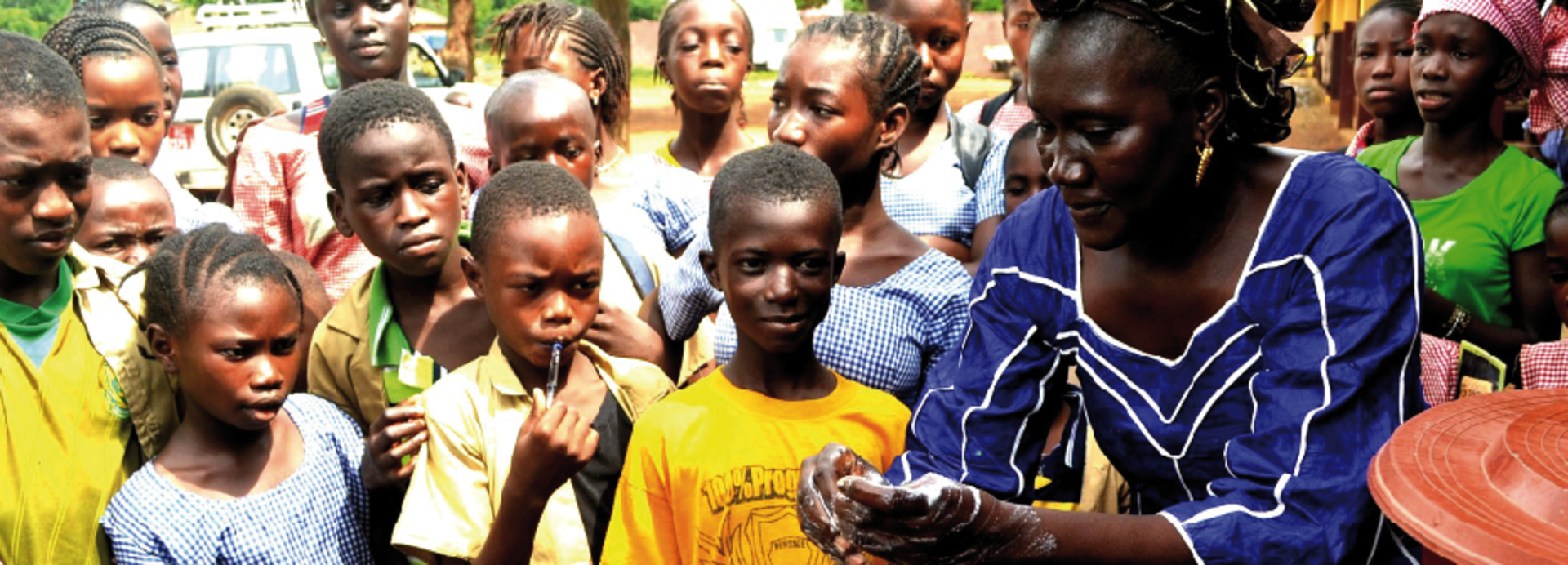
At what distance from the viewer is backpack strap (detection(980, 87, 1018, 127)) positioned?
557 cm

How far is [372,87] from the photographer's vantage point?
3.46m

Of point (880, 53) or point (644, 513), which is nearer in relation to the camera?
point (644, 513)

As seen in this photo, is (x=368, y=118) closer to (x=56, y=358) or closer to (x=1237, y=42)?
(x=56, y=358)

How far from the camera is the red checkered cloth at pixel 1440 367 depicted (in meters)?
3.55

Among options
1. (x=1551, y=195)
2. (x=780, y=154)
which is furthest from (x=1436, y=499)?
(x=1551, y=195)

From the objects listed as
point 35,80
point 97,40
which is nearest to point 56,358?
point 35,80

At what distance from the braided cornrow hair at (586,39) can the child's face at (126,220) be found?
1.64 metres

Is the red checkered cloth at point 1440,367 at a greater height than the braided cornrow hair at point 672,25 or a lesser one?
lesser

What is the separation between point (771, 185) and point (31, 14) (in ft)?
35.7

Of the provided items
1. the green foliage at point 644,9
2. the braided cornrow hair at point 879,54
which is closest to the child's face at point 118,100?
the braided cornrow hair at point 879,54

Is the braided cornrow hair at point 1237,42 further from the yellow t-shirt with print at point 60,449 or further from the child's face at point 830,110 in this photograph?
the yellow t-shirt with print at point 60,449

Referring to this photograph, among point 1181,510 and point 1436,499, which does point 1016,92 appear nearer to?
point 1181,510

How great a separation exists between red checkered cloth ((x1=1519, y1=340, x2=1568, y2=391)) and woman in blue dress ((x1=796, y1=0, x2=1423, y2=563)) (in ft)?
5.66

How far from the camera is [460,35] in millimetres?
19031
